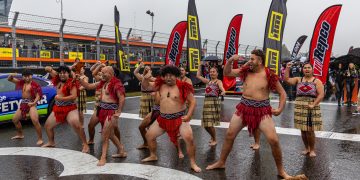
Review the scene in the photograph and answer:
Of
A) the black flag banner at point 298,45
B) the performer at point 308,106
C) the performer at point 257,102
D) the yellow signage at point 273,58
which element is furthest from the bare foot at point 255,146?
the black flag banner at point 298,45

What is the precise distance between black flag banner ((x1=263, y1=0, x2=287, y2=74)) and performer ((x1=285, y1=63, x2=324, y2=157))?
80.6 inches

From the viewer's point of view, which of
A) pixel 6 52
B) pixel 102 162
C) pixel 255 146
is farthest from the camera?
pixel 6 52

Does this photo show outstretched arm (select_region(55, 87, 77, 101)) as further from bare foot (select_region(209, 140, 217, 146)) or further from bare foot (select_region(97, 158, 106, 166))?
bare foot (select_region(209, 140, 217, 146))

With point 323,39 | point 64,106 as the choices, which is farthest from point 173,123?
point 323,39

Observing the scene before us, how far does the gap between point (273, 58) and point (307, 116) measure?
253cm

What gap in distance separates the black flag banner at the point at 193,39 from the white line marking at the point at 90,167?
233 inches

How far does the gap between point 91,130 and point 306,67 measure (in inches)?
166

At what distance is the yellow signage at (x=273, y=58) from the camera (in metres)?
8.16

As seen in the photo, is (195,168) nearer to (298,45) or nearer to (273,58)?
(273,58)

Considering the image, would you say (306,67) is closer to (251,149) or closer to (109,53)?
(251,149)

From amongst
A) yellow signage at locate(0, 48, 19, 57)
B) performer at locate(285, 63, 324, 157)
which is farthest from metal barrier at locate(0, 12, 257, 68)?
performer at locate(285, 63, 324, 157)

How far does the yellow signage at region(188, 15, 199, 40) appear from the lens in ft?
37.3

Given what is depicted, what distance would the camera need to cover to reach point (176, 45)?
12.0 meters

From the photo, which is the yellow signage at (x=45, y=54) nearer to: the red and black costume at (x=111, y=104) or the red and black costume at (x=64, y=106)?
the red and black costume at (x=64, y=106)
